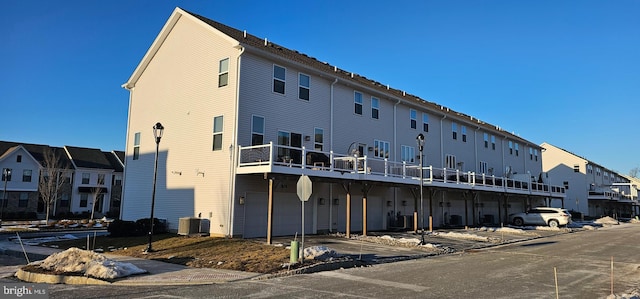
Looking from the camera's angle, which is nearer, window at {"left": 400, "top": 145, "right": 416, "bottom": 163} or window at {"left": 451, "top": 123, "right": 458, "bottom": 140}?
window at {"left": 400, "top": 145, "right": 416, "bottom": 163}

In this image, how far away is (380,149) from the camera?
27.0 m

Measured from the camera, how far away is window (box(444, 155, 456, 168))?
3320 centimetres

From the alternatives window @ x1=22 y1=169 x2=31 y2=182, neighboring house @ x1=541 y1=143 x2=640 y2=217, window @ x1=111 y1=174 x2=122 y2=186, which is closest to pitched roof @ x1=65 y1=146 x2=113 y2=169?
window @ x1=111 y1=174 x2=122 y2=186

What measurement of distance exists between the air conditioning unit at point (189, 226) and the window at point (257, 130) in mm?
4392

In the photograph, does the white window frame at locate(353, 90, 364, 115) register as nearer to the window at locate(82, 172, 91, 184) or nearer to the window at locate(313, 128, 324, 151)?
the window at locate(313, 128, 324, 151)

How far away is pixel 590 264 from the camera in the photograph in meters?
14.8

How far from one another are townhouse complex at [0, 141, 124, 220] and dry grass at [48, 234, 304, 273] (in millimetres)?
27364

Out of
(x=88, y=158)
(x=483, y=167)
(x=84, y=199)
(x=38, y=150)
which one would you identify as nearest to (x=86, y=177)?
(x=84, y=199)

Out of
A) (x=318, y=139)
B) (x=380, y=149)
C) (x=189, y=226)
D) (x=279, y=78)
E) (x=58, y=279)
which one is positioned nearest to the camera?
(x=58, y=279)

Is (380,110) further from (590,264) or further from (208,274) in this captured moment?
(208,274)

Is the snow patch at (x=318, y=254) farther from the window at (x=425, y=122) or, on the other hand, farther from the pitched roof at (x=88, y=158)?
the pitched roof at (x=88, y=158)

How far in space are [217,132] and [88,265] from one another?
983 cm

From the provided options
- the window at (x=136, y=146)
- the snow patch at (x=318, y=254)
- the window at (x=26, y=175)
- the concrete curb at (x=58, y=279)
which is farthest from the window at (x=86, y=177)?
the snow patch at (x=318, y=254)
